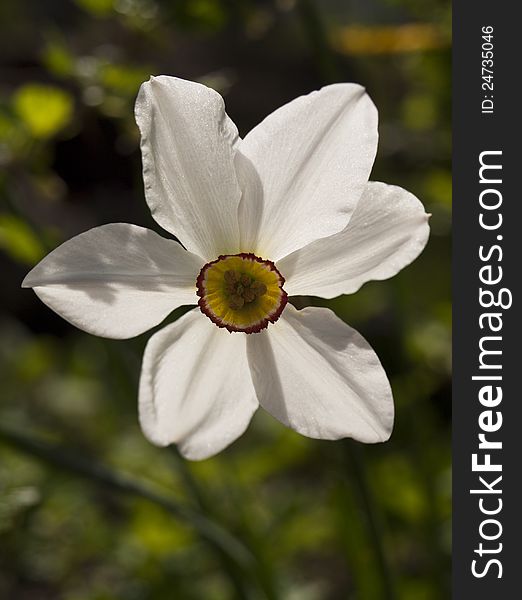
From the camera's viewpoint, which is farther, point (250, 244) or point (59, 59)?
point (59, 59)

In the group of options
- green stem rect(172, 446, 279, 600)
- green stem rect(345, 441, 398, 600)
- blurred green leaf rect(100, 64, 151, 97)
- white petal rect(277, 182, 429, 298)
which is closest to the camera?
white petal rect(277, 182, 429, 298)

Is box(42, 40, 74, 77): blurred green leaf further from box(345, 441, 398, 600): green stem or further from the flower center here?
box(345, 441, 398, 600): green stem

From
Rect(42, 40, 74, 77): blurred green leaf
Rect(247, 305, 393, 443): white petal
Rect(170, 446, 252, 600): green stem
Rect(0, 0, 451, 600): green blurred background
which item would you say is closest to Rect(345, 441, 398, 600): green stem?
Rect(0, 0, 451, 600): green blurred background

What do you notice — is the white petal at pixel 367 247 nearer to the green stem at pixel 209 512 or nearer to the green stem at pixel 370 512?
the green stem at pixel 370 512

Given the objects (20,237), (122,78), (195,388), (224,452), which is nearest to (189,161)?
(195,388)

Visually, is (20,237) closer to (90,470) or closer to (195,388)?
(90,470)

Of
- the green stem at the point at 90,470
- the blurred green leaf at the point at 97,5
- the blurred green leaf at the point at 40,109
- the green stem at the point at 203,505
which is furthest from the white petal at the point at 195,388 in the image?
the blurred green leaf at the point at 97,5
